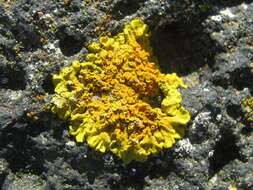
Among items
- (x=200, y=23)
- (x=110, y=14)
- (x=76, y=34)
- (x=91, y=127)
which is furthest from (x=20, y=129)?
(x=200, y=23)

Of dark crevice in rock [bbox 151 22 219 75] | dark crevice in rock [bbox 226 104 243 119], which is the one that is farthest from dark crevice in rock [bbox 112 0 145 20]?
dark crevice in rock [bbox 226 104 243 119]

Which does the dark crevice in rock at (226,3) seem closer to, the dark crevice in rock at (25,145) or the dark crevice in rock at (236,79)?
the dark crevice in rock at (236,79)

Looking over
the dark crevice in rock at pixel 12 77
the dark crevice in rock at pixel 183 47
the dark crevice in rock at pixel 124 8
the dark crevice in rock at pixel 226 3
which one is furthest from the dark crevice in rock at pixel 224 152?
the dark crevice in rock at pixel 12 77

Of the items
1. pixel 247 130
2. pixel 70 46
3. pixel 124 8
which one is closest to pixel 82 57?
pixel 70 46

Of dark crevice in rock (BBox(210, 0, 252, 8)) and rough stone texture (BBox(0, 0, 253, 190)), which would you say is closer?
rough stone texture (BBox(0, 0, 253, 190))

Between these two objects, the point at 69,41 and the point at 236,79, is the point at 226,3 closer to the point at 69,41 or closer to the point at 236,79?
the point at 236,79

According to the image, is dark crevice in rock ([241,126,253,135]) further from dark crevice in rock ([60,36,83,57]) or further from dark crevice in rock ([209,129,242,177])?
dark crevice in rock ([60,36,83,57])
